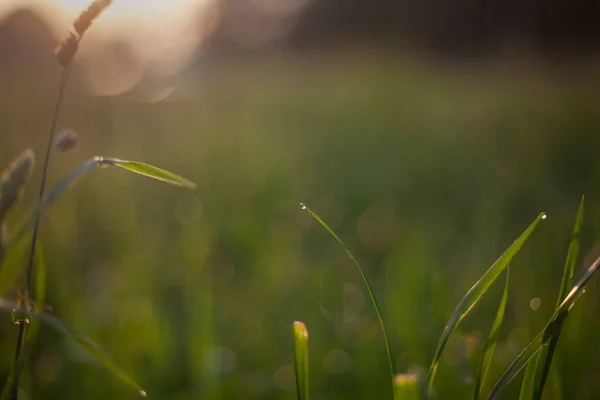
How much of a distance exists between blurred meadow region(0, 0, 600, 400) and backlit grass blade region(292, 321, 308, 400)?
13.5 inches

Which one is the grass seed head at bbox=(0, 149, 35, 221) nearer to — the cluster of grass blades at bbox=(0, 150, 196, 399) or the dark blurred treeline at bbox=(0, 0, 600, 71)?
the cluster of grass blades at bbox=(0, 150, 196, 399)

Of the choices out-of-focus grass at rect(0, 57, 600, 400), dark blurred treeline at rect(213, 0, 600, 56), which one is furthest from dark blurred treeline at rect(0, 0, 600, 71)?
out-of-focus grass at rect(0, 57, 600, 400)

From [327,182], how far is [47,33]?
9080 mm

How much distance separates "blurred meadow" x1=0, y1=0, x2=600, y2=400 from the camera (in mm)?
1149

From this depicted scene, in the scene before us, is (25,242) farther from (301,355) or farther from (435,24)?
(435,24)

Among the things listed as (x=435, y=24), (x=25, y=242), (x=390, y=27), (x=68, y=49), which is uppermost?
(x=390, y=27)

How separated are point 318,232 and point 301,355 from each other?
65.1 inches

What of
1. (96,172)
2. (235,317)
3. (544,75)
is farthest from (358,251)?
(544,75)

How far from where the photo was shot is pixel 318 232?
7.14ft

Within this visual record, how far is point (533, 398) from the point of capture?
0.51m

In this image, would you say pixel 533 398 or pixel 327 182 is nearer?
pixel 533 398

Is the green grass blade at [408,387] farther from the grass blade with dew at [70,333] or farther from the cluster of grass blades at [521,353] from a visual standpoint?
the grass blade with dew at [70,333]

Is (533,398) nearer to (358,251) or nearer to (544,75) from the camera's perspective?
(358,251)

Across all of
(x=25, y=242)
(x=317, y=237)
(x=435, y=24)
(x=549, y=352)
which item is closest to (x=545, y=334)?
(x=549, y=352)
